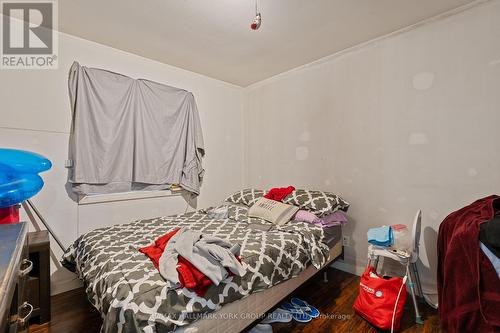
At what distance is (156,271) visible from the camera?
1.33 meters

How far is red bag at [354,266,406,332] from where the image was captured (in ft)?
5.68

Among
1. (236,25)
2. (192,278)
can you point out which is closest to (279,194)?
(192,278)

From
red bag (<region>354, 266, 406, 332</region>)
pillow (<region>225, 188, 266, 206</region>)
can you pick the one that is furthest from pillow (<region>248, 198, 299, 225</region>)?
red bag (<region>354, 266, 406, 332</region>)

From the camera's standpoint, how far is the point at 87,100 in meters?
2.35

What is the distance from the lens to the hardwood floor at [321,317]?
5.80ft

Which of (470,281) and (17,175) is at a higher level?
(17,175)

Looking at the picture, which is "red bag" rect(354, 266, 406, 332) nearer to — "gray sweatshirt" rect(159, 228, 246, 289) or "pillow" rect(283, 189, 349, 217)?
"pillow" rect(283, 189, 349, 217)

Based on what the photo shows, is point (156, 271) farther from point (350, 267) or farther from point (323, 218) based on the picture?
point (350, 267)

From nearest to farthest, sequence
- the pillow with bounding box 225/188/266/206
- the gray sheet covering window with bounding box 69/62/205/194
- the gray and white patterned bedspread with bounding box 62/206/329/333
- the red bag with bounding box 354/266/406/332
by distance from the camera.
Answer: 1. the gray and white patterned bedspread with bounding box 62/206/329/333
2. the red bag with bounding box 354/266/406/332
3. the gray sheet covering window with bounding box 69/62/205/194
4. the pillow with bounding box 225/188/266/206

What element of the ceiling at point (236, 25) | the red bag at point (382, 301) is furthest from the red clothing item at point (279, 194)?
the ceiling at point (236, 25)

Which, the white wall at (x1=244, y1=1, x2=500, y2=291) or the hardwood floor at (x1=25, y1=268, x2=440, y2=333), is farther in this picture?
the white wall at (x1=244, y1=1, x2=500, y2=291)

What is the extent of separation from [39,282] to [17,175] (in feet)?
2.76

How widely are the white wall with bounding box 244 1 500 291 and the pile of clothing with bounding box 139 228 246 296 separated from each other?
1.72m

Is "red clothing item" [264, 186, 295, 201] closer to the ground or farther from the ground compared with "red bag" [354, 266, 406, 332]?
farther from the ground
